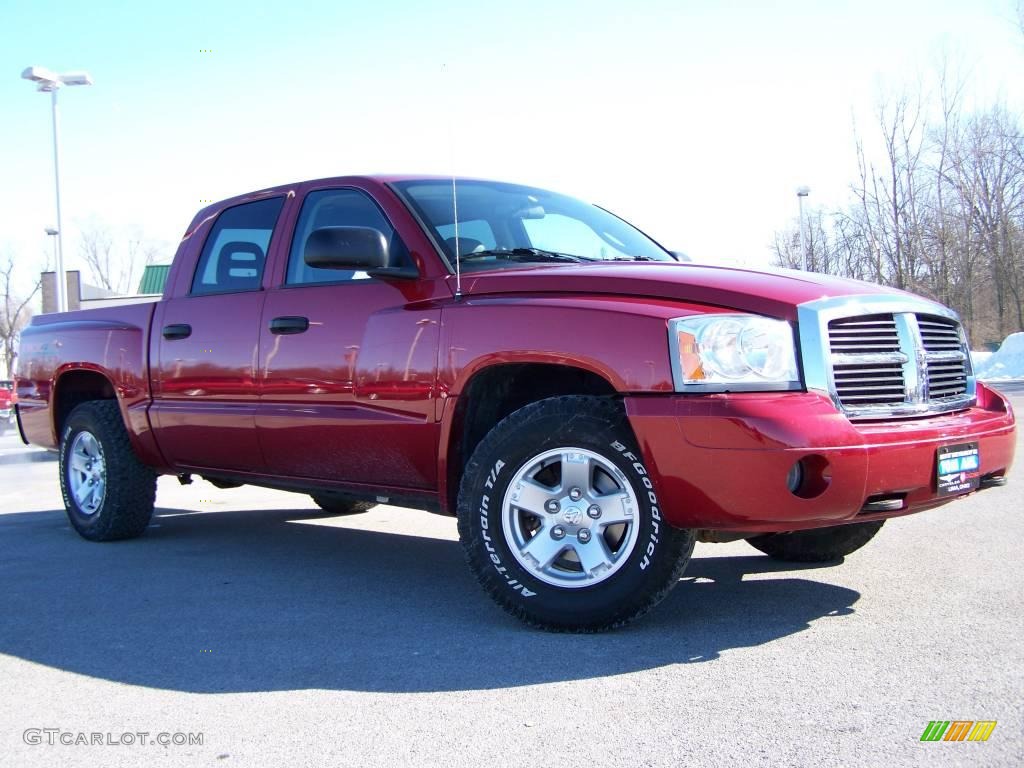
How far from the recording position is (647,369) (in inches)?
139

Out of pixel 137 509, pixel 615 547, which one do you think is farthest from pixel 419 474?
pixel 137 509

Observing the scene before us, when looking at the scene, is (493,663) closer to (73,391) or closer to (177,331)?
(177,331)

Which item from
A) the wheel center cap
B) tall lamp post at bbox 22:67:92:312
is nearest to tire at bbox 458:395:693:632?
the wheel center cap

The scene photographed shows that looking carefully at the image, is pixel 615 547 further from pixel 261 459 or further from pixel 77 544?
pixel 77 544

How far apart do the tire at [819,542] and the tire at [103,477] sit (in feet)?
11.9

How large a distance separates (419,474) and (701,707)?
178cm

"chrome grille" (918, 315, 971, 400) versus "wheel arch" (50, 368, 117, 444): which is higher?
"chrome grille" (918, 315, 971, 400)

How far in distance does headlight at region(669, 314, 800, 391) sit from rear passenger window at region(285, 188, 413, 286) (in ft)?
5.04

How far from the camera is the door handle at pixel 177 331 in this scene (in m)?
5.46

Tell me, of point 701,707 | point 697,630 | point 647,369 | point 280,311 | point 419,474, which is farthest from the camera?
point 280,311

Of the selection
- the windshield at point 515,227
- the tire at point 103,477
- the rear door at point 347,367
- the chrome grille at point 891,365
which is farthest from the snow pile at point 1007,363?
the rear door at point 347,367

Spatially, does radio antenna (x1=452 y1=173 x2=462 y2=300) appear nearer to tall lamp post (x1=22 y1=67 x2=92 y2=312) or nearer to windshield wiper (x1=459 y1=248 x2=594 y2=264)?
windshield wiper (x1=459 y1=248 x2=594 y2=264)

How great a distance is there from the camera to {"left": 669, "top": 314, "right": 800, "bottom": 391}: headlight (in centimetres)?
344

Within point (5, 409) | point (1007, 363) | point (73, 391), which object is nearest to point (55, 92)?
point (5, 409)
